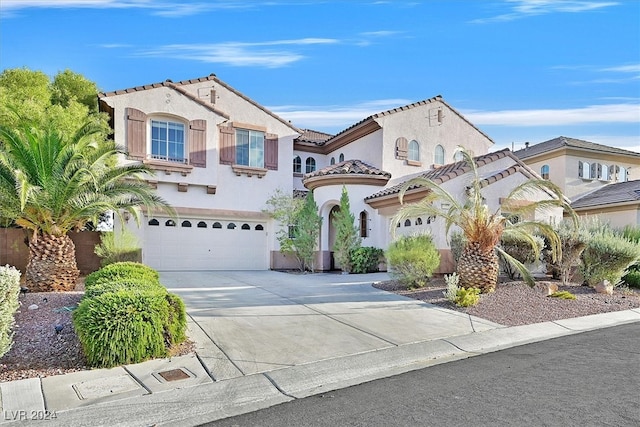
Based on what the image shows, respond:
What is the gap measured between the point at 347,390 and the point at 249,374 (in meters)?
1.35

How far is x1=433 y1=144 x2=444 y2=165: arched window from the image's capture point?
21.9 meters

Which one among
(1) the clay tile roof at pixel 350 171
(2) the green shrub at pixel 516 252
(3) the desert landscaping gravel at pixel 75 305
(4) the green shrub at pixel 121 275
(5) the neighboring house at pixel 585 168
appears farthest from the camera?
(5) the neighboring house at pixel 585 168

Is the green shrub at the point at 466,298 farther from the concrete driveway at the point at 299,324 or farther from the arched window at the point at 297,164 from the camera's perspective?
the arched window at the point at 297,164

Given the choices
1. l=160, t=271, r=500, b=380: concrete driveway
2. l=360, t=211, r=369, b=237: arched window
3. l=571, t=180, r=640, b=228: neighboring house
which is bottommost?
l=160, t=271, r=500, b=380: concrete driveway

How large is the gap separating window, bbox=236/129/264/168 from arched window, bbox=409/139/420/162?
7108mm

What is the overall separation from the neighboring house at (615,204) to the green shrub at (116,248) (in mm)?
18903

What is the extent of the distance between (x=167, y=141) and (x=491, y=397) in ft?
54.0

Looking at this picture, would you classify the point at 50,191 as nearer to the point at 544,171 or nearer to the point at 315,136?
the point at 315,136

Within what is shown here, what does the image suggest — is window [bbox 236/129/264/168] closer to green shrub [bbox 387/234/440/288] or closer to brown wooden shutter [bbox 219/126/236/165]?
brown wooden shutter [bbox 219/126/236/165]

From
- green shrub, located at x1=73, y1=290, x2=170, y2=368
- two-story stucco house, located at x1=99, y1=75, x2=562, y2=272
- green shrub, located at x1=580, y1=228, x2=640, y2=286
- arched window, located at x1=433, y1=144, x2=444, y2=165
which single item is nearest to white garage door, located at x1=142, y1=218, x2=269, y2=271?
two-story stucco house, located at x1=99, y1=75, x2=562, y2=272

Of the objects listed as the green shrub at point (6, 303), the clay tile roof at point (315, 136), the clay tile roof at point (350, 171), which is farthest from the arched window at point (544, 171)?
the green shrub at point (6, 303)

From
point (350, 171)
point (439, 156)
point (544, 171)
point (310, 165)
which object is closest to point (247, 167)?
point (310, 165)

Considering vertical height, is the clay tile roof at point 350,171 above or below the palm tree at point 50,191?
Answer: above

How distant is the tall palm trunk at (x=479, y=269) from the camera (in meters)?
11.6
